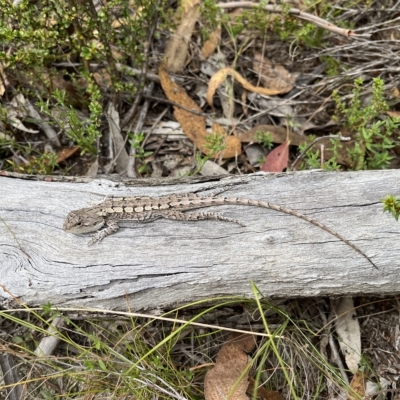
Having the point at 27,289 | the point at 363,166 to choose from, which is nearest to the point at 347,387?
the point at 363,166

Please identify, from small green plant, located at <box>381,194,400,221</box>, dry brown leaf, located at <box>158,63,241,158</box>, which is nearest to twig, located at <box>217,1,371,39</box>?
dry brown leaf, located at <box>158,63,241,158</box>

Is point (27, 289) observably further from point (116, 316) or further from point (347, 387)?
point (347, 387)

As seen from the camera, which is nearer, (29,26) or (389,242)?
(389,242)

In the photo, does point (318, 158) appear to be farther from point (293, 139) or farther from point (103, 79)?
point (103, 79)

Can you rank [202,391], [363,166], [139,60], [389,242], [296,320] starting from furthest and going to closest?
1. [139,60]
2. [363,166]
3. [296,320]
4. [202,391]
5. [389,242]

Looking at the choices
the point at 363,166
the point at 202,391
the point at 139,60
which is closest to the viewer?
the point at 202,391

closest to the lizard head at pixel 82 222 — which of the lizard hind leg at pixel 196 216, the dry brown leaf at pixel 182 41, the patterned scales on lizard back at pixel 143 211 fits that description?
the patterned scales on lizard back at pixel 143 211
